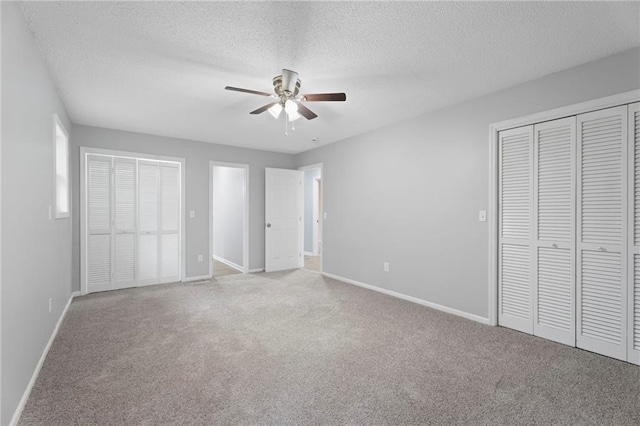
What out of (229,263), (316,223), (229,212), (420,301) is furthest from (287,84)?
(316,223)

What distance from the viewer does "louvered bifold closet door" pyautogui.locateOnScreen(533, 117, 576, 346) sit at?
269 centimetres

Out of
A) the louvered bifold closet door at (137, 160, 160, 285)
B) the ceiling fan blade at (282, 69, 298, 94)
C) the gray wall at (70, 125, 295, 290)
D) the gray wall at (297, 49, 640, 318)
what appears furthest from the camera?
the louvered bifold closet door at (137, 160, 160, 285)

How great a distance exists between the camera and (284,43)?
87.3 inches

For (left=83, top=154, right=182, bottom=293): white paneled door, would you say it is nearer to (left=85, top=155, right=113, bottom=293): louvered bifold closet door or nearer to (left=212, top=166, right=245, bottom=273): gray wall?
(left=85, top=155, right=113, bottom=293): louvered bifold closet door

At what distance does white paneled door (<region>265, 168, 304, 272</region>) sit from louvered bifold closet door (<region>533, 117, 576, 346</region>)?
417 centimetres

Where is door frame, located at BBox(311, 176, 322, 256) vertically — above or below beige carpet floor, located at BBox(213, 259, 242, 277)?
above

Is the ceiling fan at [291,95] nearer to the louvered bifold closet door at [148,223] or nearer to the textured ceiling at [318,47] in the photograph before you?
the textured ceiling at [318,47]

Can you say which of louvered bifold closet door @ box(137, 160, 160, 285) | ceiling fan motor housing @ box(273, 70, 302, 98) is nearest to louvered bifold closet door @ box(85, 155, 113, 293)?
louvered bifold closet door @ box(137, 160, 160, 285)

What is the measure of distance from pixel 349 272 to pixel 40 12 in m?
4.44

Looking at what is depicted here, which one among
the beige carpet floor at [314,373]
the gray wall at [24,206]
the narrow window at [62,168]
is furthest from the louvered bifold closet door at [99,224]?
the gray wall at [24,206]

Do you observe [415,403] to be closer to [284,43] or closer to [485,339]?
[485,339]

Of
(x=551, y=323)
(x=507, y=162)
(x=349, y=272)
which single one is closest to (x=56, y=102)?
(x=349, y=272)

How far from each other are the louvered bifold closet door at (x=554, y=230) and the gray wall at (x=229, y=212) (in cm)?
470

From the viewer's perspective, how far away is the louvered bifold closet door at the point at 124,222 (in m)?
4.60
